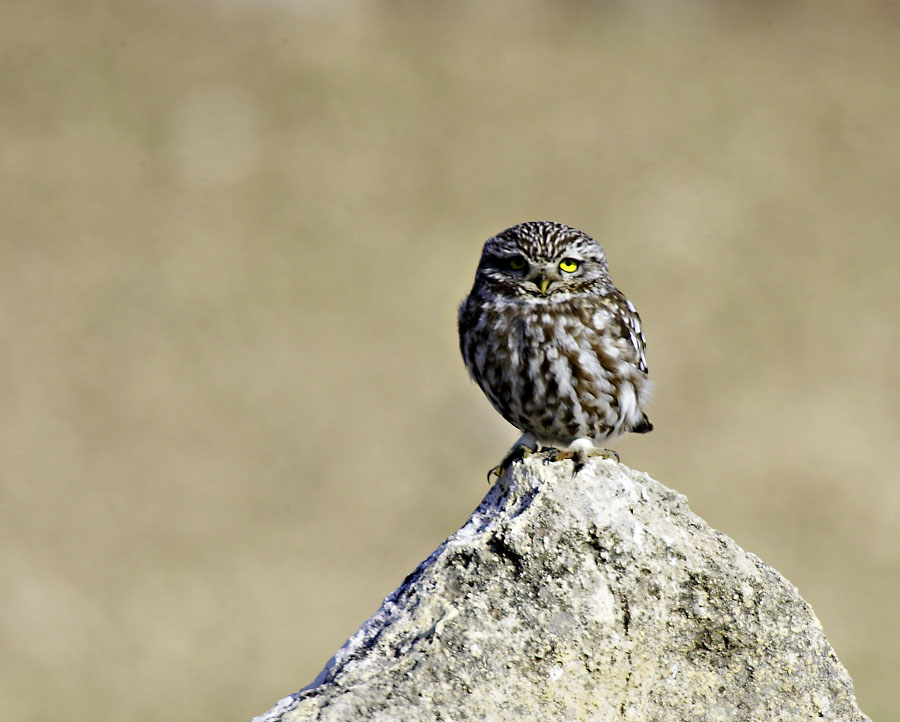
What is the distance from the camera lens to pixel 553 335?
227 inches

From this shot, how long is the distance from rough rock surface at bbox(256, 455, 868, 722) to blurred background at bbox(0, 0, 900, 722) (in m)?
11.0

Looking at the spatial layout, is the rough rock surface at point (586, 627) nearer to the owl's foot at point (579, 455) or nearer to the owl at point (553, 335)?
the owl's foot at point (579, 455)

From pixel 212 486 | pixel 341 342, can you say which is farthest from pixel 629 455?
pixel 212 486

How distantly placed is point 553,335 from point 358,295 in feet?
40.2

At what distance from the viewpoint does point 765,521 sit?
17.0 metres

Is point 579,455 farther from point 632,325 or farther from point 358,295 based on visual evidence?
point 358,295

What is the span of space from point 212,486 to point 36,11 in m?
7.93

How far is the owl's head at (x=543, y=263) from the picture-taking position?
5.71 m

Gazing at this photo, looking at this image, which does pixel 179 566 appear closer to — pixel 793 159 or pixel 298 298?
pixel 298 298

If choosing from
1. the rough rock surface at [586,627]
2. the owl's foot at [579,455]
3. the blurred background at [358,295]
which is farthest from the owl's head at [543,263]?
the blurred background at [358,295]

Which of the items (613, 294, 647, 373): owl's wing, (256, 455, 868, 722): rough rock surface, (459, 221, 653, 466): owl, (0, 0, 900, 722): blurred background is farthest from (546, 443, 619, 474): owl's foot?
(0, 0, 900, 722): blurred background

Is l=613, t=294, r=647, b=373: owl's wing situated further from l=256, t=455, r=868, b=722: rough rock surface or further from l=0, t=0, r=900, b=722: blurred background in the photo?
A: l=0, t=0, r=900, b=722: blurred background

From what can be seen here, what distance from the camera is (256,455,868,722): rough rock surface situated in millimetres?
3764

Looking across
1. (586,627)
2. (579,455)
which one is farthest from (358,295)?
(586,627)
